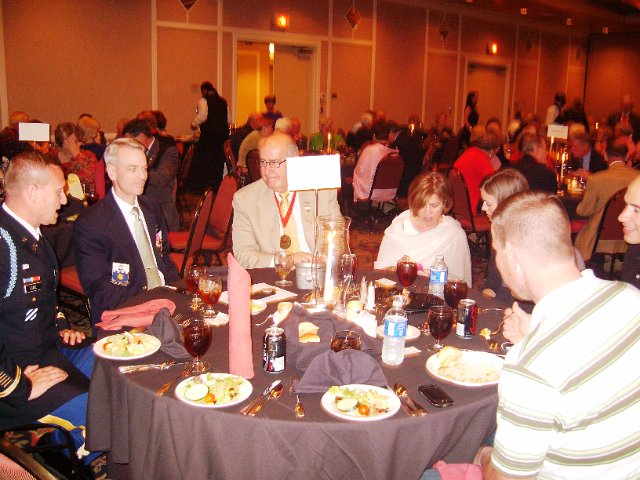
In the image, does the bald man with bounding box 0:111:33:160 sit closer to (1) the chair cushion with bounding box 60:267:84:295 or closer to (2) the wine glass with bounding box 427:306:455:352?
(1) the chair cushion with bounding box 60:267:84:295

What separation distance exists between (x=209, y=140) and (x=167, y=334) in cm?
765

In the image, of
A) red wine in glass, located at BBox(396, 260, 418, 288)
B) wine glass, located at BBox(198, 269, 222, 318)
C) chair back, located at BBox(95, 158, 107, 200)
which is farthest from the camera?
chair back, located at BBox(95, 158, 107, 200)

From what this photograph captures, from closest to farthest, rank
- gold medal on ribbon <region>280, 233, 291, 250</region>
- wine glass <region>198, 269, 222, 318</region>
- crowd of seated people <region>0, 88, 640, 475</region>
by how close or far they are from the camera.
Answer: crowd of seated people <region>0, 88, 640, 475</region> → wine glass <region>198, 269, 222, 318</region> → gold medal on ribbon <region>280, 233, 291, 250</region>

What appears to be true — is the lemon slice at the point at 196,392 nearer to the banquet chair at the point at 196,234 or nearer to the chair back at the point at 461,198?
the banquet chair at the point at 196,234

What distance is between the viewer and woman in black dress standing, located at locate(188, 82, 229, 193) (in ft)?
30.4

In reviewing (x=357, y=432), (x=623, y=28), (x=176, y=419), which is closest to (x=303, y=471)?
(x=357, y=432)

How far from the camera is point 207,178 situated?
948cm

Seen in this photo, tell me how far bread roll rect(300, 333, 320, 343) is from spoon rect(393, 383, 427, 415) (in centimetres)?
34

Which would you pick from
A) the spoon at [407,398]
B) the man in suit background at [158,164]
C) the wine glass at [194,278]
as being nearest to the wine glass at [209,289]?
the wine glass at [194,278]

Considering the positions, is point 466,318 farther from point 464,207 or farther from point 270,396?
point 464,207

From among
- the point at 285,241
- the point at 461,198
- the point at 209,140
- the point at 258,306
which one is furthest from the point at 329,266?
the point at 209,140

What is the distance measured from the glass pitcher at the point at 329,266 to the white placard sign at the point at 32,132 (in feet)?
11.2

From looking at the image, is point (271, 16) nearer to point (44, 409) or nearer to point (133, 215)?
point (133, 215)

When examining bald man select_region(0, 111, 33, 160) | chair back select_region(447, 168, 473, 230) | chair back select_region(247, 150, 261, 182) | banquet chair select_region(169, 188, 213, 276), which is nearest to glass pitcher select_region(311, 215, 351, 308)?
banquet chair select_region(169, 188, 213, 276)
